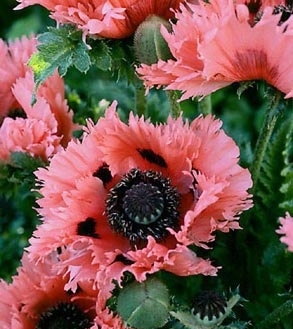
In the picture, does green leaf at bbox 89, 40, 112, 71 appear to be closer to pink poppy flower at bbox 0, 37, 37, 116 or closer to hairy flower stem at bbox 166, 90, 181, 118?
hairy flower stem at bbox 166, 90, 181, 118

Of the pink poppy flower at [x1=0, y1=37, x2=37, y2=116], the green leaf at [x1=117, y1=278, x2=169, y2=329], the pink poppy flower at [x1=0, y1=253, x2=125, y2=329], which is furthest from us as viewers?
the pink poppy flower at [x1=0, y1=37, x2=37, y2=116]

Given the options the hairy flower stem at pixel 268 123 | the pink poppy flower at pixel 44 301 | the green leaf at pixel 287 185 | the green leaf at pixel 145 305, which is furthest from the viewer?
the green leaf at pixel 287 185

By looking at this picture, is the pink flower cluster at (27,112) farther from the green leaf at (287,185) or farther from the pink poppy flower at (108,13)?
the green leaf at (287,185)

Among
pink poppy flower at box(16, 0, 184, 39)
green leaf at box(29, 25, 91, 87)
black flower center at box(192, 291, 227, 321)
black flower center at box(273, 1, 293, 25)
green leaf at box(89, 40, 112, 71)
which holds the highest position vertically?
pink poppy flower at box(16, 0, 184, 39)

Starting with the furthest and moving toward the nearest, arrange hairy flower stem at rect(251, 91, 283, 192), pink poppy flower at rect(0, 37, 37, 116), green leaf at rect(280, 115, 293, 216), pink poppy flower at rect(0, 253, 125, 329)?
1. pink poppy flower at rect(0, 37, 37, 116)
2. green leaf at rect(280, 115, 293, 216)
3. pink poppy flower at rect(0, 253, 125, 329)
4. hairy flower stem at rect(251, 91, 283, 192)

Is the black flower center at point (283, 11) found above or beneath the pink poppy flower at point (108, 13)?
beneath

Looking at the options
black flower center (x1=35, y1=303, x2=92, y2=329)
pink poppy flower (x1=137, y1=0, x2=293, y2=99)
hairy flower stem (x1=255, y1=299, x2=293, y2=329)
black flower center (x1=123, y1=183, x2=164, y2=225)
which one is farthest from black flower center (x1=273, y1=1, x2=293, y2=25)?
black flower center (x1=35, y1=303, x2=92, y2=329)

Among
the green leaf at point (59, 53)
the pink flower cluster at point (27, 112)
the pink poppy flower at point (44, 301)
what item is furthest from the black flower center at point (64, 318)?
the green leaf at point (59, 53)
